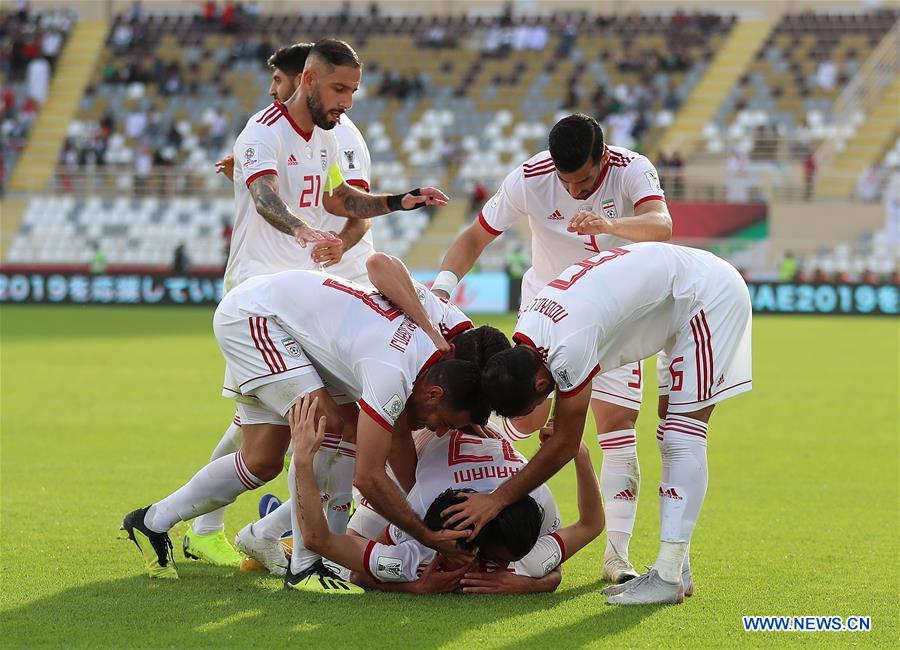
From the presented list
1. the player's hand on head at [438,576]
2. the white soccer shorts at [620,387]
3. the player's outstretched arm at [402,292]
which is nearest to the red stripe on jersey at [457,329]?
the player's outstretched arm at [402,292]

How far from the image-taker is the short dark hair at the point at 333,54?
6680 mm

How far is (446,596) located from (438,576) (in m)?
0.12

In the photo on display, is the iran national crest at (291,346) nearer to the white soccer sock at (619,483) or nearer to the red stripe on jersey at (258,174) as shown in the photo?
the red stripe on jersey at (258,174)

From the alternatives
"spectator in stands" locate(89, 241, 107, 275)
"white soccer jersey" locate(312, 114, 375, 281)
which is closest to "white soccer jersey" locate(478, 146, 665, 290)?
"white soccer jersey" locate(312, 114, 375, 281)

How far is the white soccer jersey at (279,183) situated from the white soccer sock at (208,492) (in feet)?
4.42

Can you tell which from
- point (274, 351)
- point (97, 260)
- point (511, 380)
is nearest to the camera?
point (511, 380)

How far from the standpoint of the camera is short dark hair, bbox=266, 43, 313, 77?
23.4ft

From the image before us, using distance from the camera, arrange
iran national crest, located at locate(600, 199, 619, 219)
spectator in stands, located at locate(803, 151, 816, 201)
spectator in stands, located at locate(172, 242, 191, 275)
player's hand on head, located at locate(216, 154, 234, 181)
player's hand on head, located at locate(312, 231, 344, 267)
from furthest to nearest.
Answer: spectator in stands, located at locate(803, 151, 816, 201), spectator in stands, located at locate(172, 242, 191, 275), player's hand on head, located at locate(216, 154, 234, 181), iran national crest, located at locate(600, 199, 619, 219), player's hand on head, located at locate(312, 231, 344, 267)

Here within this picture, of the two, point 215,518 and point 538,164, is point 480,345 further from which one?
point 215,518

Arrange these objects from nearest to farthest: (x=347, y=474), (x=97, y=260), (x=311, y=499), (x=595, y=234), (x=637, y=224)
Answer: (x=311, y=499), (x=347, y=474), (x=595, y=234), (x=637, y=224), (x=97, y=260)

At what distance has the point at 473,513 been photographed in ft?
17.7

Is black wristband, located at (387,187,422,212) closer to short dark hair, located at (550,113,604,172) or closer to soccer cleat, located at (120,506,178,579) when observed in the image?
short dark hair, located at (550,113,604,172)

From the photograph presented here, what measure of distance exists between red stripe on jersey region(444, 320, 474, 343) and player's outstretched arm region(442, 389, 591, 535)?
71 cm

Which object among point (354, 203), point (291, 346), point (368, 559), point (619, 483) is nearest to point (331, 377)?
point (291, 346)
